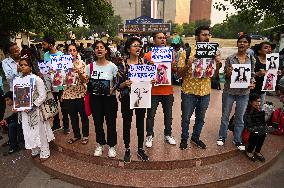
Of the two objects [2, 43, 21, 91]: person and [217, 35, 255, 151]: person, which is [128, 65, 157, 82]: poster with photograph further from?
[2, 43, 21, 91]: person

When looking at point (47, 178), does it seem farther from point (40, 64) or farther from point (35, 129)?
point (40, 64)

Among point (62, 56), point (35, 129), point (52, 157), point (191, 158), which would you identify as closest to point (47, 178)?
point (52, 157)

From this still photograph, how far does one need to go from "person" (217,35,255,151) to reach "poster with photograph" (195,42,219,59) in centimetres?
57

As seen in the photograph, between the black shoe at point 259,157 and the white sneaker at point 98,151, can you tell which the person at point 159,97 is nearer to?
the white sneaker at point 98,151

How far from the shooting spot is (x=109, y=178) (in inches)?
185

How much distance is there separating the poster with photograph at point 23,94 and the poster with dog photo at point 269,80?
14.4ft

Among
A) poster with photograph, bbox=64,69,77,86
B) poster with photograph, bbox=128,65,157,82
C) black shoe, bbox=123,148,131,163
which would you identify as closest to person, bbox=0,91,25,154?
poster with photograph, bbox=64,69,77,86

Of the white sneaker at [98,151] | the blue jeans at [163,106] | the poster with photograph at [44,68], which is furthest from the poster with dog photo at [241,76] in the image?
the poster with photograph at [44,68]

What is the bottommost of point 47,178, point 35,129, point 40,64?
point 47,178

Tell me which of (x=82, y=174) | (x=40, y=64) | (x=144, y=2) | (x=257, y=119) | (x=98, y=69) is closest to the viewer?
(x=98, y=69)

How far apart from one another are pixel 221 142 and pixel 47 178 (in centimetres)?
328

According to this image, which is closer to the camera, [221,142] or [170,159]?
[170,159]

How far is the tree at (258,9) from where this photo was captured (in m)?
12.7

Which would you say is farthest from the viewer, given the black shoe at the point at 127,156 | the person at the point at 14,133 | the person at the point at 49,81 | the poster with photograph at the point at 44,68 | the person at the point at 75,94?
the poster with photograph at the point at 44,68
